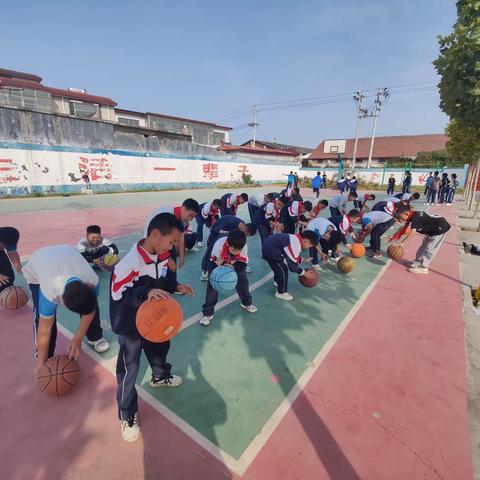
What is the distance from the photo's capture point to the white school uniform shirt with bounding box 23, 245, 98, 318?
2.94m

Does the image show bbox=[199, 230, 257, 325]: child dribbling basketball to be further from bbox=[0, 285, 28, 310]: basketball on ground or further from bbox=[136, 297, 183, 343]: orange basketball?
bbox=[0, 285, 28, 310]: basketball on ground

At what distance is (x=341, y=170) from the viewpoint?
3716 centimetres

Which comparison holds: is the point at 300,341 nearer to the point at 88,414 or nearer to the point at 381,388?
the point at 381,388

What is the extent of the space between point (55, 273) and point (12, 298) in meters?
2.99

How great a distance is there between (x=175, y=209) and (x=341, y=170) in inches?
1375

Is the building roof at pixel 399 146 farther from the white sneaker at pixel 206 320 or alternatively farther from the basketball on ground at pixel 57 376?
the basketball on ground at pixel 57 376

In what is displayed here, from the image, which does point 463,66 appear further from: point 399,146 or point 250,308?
point 399,146

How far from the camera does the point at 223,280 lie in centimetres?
464

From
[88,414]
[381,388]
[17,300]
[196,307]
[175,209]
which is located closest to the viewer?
[88,414]

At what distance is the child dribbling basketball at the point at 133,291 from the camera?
2.64 metres

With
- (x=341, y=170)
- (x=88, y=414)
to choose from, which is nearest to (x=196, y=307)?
(x=88, y=414)

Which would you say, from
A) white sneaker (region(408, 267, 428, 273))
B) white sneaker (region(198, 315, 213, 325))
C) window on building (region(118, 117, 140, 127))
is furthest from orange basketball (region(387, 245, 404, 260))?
window on building (region(118, 117, 140, 127))

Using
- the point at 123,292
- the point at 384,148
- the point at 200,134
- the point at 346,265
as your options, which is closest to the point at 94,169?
the point at 346,265

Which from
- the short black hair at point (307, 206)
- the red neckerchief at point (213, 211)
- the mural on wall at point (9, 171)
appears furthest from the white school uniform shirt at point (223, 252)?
the mural on wall at point (9, 171)
